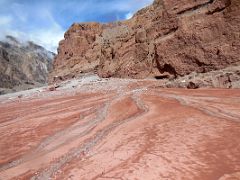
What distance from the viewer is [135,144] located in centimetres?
841

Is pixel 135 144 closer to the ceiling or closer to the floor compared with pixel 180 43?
closer to the floor

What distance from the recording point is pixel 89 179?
6.66m

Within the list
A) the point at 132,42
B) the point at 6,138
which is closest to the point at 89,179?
the point at 6,138

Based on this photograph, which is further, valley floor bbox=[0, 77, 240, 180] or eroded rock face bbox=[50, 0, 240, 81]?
eroded rock face bbox=[50, 0, 240, 81]

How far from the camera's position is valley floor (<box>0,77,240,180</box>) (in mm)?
6711

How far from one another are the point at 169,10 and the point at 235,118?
73.4 ft

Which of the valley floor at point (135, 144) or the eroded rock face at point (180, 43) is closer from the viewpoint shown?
the valley floor at point (135, 144)

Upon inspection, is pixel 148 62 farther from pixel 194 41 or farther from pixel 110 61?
pixel 110 61

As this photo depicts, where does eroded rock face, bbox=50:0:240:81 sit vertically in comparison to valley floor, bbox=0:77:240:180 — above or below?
above

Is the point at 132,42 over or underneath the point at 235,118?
over

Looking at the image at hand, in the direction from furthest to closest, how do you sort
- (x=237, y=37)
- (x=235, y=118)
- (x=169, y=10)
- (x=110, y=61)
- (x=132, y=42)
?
1. (x=110, y=61)
2. (x=132, y=42)
3. (x=169, y=10)
4. (x=237, y=37)
5. (x=235, y=118)

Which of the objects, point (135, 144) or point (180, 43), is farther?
point (180, 43)

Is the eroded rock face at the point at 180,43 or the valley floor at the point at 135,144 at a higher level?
the eroded rock face at the point at 180,43

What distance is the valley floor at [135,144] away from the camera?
22.0 ft
